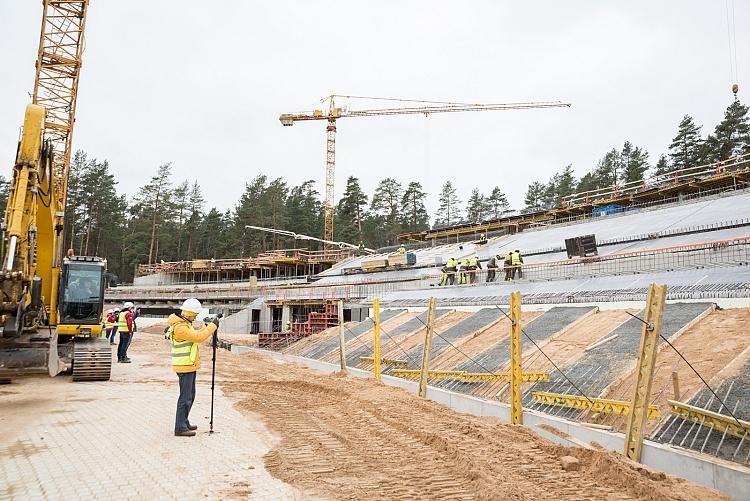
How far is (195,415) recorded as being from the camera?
8.60 m

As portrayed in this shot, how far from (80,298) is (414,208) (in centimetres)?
7730

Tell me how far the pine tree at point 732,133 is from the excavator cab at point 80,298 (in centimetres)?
6002

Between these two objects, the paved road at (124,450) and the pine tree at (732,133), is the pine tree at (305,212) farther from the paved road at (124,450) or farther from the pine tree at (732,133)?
the paved road at (124,450)

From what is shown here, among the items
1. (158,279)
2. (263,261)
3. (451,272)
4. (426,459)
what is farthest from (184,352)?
(158,279)

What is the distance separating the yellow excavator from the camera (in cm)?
880

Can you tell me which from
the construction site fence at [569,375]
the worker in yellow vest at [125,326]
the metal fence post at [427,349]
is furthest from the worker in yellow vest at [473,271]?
the worker in yellow vest at [125,326]

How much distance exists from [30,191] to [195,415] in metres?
5.60

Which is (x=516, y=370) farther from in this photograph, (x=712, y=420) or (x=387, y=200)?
(x=387, y=200)

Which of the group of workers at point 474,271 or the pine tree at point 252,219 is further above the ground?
the pine tree at point 252,219

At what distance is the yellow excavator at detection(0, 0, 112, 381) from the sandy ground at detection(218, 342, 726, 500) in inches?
179

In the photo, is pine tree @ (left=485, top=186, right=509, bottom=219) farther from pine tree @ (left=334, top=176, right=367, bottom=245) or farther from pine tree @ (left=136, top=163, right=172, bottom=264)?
pine tree @ (left=136, top=163, right=172, bottom=264)

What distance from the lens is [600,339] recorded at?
10.2m

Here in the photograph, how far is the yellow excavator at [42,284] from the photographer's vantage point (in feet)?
28.9

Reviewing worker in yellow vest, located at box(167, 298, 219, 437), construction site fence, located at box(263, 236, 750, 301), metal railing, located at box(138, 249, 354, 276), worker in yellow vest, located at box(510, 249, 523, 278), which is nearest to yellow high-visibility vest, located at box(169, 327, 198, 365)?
worker in yellow vest, located at box(167, 298, 219, 437)
